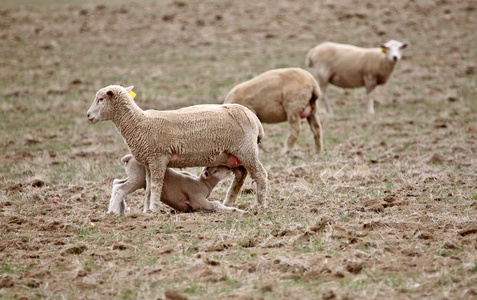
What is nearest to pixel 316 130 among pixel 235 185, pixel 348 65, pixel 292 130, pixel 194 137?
pixel 292 130

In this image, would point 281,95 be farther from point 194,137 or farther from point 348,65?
point 348,65

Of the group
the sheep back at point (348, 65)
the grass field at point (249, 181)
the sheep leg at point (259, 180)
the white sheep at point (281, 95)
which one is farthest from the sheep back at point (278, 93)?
the sheep back at point (348, 65)

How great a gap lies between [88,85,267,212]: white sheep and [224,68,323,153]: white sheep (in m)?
3.43

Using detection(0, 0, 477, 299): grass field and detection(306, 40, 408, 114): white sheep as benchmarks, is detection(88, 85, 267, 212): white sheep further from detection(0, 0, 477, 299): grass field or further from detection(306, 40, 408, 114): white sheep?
detection(306, 40, 408, 114): white sheep

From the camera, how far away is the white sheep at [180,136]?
299 inches

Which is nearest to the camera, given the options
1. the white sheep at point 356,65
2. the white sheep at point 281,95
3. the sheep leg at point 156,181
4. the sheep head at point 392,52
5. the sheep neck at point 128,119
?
the sheep leg at point 156,181

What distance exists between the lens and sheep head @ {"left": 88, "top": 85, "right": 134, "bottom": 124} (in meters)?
7.75

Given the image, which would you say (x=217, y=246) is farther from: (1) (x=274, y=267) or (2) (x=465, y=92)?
(2) (x=465, y=92)

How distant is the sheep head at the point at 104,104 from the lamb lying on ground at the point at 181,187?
0.74 m

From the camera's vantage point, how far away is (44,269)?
561 cm

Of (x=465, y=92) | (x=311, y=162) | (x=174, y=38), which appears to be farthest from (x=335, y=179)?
(x=174, y=38)

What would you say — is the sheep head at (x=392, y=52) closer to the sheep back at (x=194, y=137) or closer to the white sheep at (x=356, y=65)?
the white sheep at (x=356, y=65)

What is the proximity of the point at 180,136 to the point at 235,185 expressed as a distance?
3.61 feet

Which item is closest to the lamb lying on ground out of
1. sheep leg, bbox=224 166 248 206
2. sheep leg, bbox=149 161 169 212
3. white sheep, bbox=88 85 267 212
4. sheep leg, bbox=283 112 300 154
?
sheep leg, bbox=224 166 248 206
